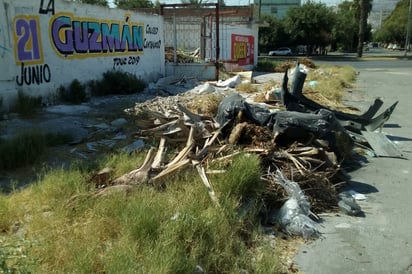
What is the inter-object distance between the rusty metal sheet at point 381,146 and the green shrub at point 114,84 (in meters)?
7.93

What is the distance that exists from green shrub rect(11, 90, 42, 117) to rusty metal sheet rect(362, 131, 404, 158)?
687 centimetres

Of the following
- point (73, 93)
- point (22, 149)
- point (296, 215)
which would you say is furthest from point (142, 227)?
point (73, 93)

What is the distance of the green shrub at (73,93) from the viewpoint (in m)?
11.3

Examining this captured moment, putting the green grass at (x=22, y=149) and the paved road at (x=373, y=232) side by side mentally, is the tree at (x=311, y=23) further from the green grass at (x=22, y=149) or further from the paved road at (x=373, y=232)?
Result: the green grass at (x=22, y=149)

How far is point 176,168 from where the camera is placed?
4898mm

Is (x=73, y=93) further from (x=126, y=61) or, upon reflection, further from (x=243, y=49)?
(x=243, y=49)

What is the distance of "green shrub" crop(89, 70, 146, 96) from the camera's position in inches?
510

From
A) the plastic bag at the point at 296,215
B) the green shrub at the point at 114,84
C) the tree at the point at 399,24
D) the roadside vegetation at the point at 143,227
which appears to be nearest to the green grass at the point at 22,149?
the roadside vegetation at the point at 143,227

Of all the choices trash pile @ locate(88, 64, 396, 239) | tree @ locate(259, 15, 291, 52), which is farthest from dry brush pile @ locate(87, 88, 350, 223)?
tree @ locate(259, 15, 291, 52)

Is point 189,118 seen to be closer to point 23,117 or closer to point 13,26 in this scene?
point 23,117

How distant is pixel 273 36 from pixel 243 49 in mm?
38292

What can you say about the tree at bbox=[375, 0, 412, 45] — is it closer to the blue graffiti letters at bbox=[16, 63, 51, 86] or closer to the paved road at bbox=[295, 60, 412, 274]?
the blue graffiti letters at bbox=[16, 63, 51, 86]

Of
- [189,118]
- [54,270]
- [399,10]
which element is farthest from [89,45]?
[399,10]

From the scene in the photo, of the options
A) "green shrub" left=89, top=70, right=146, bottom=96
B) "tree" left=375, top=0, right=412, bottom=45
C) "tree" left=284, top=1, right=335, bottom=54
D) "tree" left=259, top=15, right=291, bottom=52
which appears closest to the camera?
"green shrub" left=89, top=70, right=146, bottom=96
